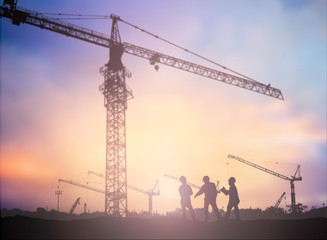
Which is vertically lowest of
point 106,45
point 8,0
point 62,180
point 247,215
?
point 247,215

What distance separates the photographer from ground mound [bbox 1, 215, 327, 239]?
33.7 ft

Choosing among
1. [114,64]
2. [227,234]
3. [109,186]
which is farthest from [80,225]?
[114,64]

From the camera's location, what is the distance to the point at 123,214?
103 ft

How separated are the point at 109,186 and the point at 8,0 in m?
22.6

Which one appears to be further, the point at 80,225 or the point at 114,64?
the point at 114,64

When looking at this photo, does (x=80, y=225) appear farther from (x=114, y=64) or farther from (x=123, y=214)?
(x=114, y=64)

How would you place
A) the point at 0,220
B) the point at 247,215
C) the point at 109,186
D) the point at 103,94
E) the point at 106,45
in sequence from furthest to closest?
the point at 247,215, the point at 106,45, the point at 103,94, the point at 109,186, the point at 0,220

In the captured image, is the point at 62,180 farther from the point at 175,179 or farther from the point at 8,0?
the point at 8,0

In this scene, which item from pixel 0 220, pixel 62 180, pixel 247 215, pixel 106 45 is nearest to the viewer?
pixel 0 220

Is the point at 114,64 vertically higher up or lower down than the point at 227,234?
higher up

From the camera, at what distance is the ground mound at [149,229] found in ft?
33.7

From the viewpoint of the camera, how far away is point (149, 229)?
11352mm

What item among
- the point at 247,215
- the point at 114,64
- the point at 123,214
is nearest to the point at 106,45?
the point at 114,64

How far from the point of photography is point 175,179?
390 ft
